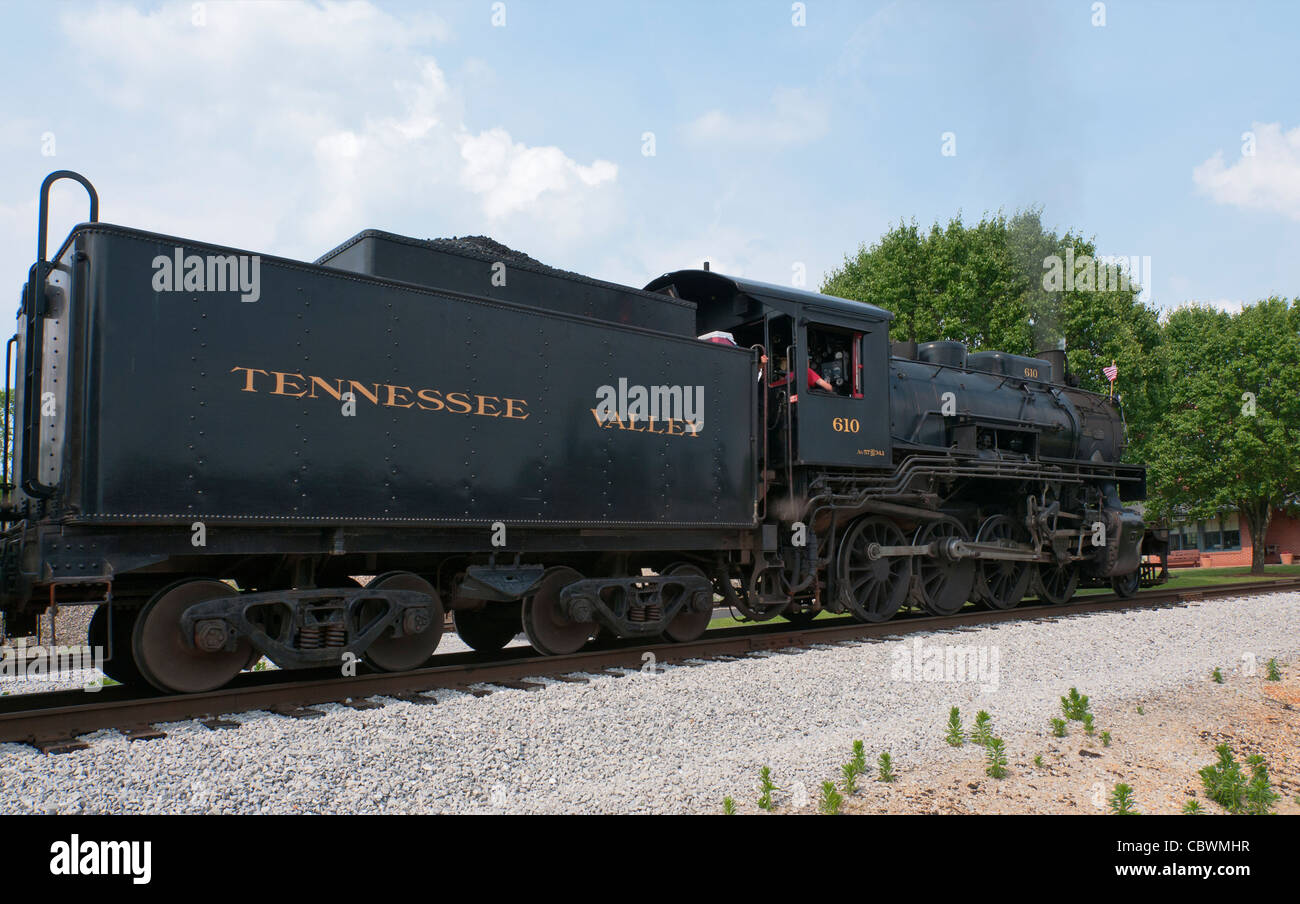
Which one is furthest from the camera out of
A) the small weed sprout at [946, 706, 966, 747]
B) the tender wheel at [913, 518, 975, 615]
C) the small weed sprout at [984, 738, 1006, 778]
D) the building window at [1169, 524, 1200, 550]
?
the building window at [1169, 524, 1200, 550]

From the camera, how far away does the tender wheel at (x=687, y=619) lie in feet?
26.9

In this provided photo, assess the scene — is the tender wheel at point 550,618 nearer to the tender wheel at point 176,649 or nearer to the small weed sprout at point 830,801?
the tender wheel at point 176,649

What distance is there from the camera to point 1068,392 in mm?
13805

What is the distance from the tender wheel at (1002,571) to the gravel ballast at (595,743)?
3.79m

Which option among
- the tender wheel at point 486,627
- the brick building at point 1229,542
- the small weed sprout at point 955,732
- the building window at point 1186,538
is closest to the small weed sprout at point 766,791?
the small weed sprout at point 955,732

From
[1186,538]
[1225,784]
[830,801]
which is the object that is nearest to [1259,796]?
[1225,784]

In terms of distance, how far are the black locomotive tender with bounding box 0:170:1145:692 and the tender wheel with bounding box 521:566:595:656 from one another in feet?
0.09

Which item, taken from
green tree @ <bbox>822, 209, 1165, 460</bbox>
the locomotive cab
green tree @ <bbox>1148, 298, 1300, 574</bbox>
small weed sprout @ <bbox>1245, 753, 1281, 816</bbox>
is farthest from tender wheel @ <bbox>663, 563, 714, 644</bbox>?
green tree @ <bbox>1148, 298, 1300, 574</bbox>

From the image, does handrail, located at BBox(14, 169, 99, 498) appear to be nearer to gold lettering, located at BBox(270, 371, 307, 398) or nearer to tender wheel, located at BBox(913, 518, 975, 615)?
gold lettering, located at BBox(270, 371, 307, 398)

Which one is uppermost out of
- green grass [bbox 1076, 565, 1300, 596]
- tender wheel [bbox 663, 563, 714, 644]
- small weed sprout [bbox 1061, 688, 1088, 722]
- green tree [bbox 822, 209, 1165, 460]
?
green tree [bbox 822, 209, 1165, 460]

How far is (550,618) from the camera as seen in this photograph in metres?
7.40

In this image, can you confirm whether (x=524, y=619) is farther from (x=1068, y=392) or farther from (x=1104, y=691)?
(x=1068, y=392)

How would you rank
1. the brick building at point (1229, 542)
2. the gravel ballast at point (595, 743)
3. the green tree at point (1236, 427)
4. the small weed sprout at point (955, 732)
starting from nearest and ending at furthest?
the gravel ballast at point (595, 743) < the small weed sprout at point (955, 732) < the green tree at point (1236, 427) < the brick building at point (1229, 542)

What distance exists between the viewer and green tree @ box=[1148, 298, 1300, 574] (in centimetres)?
2472
